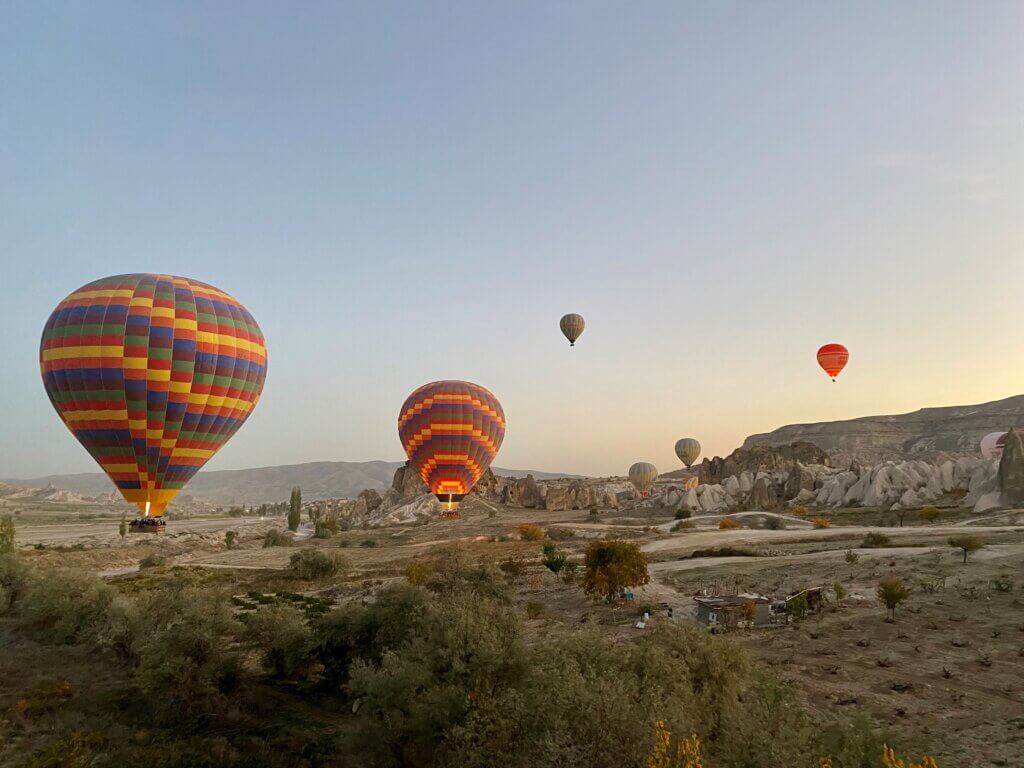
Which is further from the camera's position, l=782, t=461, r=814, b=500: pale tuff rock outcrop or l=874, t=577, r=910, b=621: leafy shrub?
l=782, t=461, r=814, b=500: pale tuff rock outcrop

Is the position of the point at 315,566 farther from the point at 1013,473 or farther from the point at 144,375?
the point at 1013,473

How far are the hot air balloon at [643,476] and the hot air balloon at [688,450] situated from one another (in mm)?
14563

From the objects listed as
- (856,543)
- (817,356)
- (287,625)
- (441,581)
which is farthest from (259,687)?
(817,356)

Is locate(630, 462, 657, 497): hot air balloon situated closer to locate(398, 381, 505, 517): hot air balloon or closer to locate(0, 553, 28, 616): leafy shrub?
locate(398, 381, 505, 517): hot air balloon

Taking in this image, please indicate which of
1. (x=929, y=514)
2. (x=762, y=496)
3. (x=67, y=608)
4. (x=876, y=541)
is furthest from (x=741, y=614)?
(x=762, y=496)

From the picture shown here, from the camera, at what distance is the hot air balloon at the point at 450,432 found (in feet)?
245

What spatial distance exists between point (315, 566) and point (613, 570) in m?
25.7

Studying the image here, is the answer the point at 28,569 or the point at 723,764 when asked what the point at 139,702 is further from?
the point at 28,569

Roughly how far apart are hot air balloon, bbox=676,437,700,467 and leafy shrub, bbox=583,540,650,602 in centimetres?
13355

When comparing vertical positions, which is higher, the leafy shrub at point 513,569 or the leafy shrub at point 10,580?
the leafy shrub at point 10,580

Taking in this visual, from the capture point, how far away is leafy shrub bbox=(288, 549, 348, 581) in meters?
43.8

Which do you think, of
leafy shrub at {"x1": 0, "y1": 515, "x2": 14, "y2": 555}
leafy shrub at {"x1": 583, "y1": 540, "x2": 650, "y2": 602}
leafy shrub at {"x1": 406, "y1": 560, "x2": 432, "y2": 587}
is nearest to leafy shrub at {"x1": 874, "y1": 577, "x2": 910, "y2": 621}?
leafy shrub at {"x1": 583, "y1": 540, "x2": 650, "y2": 602}

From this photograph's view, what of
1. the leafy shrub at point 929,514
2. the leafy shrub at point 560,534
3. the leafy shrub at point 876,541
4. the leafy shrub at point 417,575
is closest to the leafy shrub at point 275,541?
the leafy shrub at point 560,534

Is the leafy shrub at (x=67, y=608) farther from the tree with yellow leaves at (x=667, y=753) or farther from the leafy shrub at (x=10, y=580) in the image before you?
the tree with yellow leaves at (x=667, y=753)
